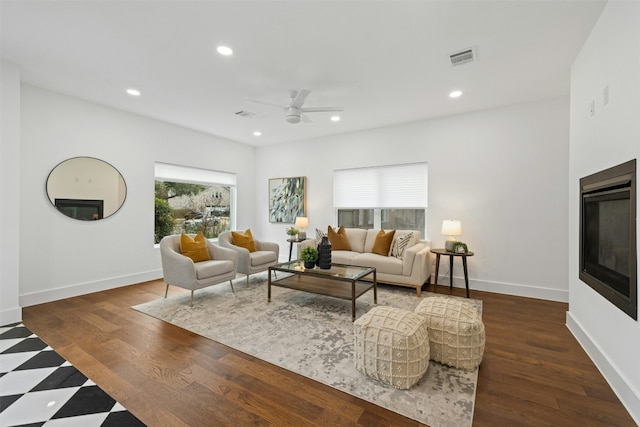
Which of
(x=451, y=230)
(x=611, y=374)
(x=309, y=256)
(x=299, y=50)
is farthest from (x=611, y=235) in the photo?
(x=299, y=50)

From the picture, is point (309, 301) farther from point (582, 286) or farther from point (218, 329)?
point (582, 286)

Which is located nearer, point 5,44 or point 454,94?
point 5,44

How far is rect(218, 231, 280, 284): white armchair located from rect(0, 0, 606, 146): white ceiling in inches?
86.4

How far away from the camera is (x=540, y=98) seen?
396 cm

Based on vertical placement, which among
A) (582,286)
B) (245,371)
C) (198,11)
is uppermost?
(198,11)

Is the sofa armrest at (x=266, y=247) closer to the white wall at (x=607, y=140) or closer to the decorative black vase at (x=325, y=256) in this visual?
the decorative black vase at (x=325, y=256)

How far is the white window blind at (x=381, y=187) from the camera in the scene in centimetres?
503

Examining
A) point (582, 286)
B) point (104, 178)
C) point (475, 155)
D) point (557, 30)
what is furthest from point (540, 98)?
point (104, 178)

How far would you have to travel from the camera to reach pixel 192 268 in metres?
3.56

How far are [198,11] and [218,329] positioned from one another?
2.92 metres

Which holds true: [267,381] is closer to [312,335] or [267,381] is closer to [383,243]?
[312,335]

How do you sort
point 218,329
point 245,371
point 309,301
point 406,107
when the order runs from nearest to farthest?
point 245,371, point 218,329, point 309,301, point 406,107

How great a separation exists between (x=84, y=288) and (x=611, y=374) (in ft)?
19.5

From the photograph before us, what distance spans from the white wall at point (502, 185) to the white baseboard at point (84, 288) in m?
4.65
